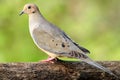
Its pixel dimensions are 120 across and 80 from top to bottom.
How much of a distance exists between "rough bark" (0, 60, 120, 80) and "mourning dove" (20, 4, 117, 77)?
97 mm

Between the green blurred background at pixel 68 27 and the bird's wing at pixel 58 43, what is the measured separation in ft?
5.72

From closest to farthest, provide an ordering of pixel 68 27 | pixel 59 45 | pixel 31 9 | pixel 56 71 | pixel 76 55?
1. pixel 56 71
2. pixel 76 55
3. pixel 59 45
4. pixel 31 9
5. pixel 68 27

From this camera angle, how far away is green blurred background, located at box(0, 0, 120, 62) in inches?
396

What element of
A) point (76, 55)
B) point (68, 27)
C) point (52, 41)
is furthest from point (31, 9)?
point (68, 27)

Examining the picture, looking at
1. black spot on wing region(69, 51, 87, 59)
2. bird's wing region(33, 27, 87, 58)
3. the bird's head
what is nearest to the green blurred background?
the bird's head

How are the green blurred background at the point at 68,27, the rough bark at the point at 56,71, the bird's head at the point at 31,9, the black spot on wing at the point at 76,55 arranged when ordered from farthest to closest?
the green blurred background at the point at 68,27 → the bird's head at the point at 31,9 → the black spot on wing at the point at 76,55 → the rough bark at the point at 56,71

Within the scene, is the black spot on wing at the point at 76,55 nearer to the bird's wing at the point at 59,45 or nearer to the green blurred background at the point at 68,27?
the bird's wing at the point at 59,45

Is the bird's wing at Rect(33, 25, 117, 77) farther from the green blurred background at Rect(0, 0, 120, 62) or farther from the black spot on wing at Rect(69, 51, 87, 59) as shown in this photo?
the green blurred background at Rect(0, 0, 120, 62)

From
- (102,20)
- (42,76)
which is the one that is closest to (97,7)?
(102,20)

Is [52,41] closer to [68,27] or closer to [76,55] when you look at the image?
[76,55]

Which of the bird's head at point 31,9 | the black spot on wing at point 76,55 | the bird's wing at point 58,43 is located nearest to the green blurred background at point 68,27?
the bird's head at point 31,9

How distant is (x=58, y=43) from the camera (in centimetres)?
779

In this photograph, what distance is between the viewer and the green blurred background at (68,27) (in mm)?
10062

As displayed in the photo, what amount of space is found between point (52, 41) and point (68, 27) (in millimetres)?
3104
